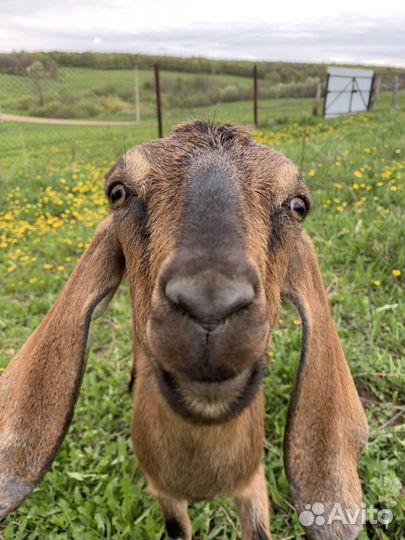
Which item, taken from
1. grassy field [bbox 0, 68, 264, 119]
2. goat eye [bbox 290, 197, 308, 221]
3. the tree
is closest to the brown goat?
goat eye [bbox 290, 197, 308, 221]

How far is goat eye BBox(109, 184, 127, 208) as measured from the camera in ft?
6.12

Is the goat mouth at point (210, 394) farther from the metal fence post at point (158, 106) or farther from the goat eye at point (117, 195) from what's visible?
the metal fence post at point (158, 106)

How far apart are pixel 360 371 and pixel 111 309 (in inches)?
81.9

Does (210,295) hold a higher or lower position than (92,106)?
higher

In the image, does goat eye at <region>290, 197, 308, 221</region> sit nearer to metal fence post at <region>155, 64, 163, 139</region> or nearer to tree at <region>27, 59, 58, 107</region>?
metal fence post at <region>155, 64, 163, 139</region>

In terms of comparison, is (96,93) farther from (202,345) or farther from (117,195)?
(202,345)

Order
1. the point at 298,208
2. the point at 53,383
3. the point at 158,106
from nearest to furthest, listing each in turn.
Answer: the point at 298,208 → the point at 53,383 → the point at 158,106

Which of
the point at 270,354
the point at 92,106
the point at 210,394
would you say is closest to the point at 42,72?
the point at 92,106

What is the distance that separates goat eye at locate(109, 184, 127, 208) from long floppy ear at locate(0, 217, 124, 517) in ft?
0.66

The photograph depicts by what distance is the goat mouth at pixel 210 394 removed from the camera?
1.41 m

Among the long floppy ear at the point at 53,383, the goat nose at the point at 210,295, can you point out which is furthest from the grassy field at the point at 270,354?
the goat nose at the point at 210,295

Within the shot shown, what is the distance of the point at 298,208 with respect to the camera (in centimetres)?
188

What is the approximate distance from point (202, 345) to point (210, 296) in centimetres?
14

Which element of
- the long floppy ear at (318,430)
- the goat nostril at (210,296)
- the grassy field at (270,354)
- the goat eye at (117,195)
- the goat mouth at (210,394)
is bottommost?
the grassy field at (270,354)
